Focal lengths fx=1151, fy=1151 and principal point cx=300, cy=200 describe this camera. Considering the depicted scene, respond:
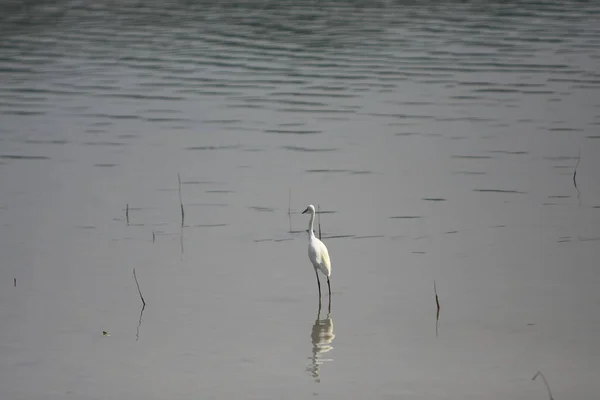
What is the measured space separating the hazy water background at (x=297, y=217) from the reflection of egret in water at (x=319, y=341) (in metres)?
0.03

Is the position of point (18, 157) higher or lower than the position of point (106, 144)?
lower

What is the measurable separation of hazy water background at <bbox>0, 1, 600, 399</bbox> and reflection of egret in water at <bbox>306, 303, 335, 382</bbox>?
0.09ft

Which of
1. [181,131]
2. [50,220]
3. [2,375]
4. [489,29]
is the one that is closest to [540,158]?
[181,131]

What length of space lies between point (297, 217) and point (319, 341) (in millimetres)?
4830

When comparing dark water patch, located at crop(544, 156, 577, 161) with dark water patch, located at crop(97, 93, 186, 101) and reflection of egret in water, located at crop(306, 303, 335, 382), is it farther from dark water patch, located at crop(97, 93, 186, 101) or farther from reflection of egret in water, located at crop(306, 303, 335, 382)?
dark water patch, located at crop(97, 93, 186, 101)

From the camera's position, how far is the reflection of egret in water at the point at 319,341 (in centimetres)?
937

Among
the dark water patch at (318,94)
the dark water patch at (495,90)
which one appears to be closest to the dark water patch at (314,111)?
the dark water patch at (318,94)

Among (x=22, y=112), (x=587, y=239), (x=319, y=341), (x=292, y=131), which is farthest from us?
(x=22, y=112)

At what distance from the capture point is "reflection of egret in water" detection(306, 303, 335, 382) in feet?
30.7

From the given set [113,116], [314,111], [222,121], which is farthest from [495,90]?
[113,116]

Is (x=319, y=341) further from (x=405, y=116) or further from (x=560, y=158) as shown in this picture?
(x=405, y=116)

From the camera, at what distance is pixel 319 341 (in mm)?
10047

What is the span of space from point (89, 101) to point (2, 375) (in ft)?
49.5

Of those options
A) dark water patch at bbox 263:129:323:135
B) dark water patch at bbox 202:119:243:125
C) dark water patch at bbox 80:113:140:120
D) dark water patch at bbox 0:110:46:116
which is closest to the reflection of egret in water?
dark water patch at bbox 263:129:323:135
